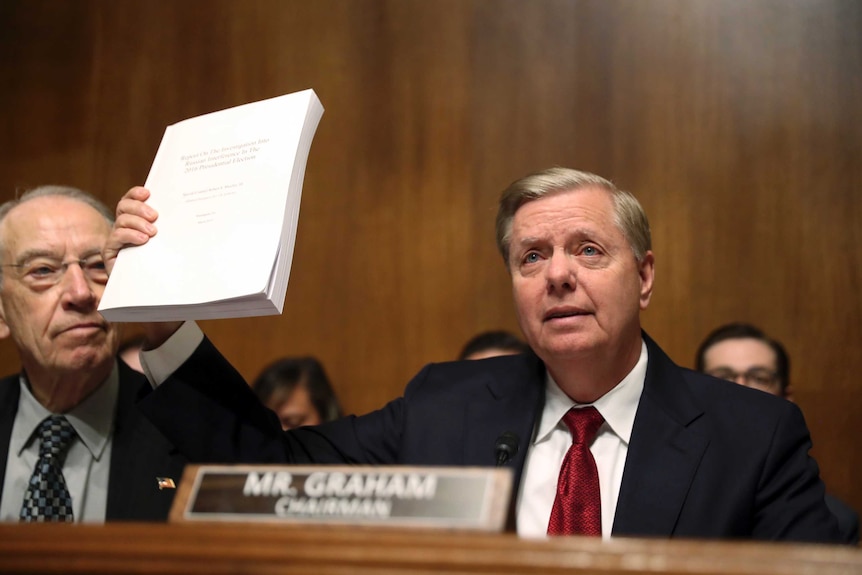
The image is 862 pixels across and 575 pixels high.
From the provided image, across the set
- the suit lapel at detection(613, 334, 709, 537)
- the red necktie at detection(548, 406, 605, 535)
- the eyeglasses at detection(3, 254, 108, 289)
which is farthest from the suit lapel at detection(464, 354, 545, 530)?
the eyeglasses at detection(3, 254, 108, 289)

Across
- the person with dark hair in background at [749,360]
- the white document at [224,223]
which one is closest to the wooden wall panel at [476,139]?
the person with dark hair in background at [749,360]

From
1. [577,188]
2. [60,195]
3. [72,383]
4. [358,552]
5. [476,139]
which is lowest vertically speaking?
[358,552]

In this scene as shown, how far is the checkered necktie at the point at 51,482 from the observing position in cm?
236

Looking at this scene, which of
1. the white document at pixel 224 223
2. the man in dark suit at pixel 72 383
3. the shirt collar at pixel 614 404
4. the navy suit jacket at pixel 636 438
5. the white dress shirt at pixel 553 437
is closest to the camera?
the white document at pixel 224 223

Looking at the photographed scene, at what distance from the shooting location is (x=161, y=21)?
16.3ft

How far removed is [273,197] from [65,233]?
97 cm

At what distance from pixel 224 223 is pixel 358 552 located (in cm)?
99

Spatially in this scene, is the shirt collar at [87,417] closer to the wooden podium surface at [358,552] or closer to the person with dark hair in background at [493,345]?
the wooden podium surface at [358,552]

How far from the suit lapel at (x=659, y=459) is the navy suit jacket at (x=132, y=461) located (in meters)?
1.15

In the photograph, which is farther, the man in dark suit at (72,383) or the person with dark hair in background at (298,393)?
the person with dark hair in background at (298,393)

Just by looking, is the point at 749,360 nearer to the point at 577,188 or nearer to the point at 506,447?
the point at 577,188

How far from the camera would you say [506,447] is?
1.96 meters

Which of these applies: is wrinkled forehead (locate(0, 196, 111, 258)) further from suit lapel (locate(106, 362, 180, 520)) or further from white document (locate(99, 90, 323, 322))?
white document (locate(99, 90, 323, 322))

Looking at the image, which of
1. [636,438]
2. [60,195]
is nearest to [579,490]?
[636,438]
